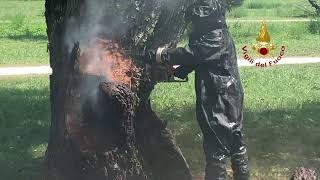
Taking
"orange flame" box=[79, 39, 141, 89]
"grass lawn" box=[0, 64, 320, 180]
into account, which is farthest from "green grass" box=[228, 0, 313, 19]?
"orange flame" box=[79, 39, 141, 89]

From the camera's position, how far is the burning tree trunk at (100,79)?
4273 mm

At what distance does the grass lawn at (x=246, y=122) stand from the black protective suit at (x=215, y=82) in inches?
55.9

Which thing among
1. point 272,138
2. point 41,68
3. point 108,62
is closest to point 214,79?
point 108,62

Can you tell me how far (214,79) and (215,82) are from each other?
24 millimetres

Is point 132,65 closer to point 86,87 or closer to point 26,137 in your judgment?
point 86,87

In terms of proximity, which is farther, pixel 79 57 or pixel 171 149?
pixel 171 149

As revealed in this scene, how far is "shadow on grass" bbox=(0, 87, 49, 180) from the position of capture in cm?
604

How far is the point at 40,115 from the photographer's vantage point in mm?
8336

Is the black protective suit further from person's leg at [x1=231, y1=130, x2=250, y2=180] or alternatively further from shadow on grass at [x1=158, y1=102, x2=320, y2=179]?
shadow on grass at [x1=158, y1=102, x2=320, y2=179]

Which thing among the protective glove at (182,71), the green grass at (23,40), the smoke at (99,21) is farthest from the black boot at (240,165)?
the green grass at (23,40)

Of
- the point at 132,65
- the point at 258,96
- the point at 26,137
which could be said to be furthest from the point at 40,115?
the point at 132,65

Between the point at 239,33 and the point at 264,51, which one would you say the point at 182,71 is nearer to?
the point at 264,51

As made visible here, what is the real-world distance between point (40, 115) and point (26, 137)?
3.58 ft

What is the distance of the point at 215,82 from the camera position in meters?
4.46
